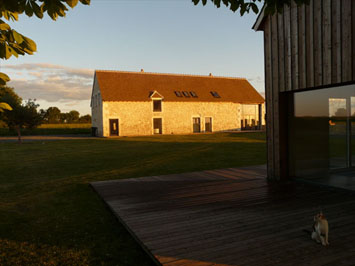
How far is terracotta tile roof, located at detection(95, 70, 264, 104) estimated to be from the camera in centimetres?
3631

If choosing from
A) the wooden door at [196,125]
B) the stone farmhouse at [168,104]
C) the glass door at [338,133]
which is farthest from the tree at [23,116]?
the glass door at [338,133]

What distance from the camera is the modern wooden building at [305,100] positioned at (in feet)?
19.9

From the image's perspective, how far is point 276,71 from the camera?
716cm

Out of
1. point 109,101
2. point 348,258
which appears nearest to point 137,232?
point 348,258

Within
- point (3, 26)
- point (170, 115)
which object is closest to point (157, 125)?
point (170, 115)

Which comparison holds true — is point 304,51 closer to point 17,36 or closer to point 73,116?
point 17,36

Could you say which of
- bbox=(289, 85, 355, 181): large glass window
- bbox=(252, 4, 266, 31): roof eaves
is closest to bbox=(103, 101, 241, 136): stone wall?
bbox=(252, 4, 266, 31): roof eaves

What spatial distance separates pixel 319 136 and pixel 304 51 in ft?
7.77

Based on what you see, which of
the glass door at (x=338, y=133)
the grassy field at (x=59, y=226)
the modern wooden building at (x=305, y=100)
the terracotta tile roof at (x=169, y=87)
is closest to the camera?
the grassy field at (x=59, y=226)

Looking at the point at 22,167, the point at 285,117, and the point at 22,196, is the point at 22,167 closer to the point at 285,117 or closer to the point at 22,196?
the point at 22,196

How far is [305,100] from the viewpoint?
22.9ft

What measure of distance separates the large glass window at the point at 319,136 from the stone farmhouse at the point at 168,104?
30002 mm

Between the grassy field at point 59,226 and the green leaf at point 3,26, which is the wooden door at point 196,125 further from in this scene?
the green leaf at point 3,26

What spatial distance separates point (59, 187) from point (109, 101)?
90.8 ft
